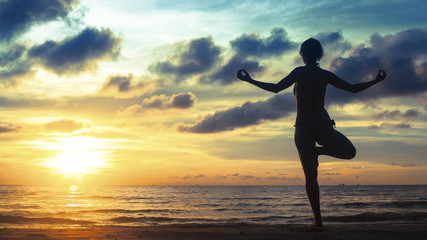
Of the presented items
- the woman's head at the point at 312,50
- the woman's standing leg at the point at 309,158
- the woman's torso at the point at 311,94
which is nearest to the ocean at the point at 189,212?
the woman's standing leg at the point at 309,158

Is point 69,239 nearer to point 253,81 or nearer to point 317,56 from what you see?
point 253,81

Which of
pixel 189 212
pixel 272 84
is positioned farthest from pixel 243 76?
pixel 189 212

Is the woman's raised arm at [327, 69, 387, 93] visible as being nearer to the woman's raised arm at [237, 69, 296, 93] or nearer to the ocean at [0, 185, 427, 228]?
the woman's raised arm at [237, 69, 296, 93]

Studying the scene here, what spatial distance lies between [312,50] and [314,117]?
42.1 inches

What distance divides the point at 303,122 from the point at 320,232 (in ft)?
5.15

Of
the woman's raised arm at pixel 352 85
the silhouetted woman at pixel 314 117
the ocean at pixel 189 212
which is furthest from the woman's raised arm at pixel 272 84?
the ocean at pixel 189 212

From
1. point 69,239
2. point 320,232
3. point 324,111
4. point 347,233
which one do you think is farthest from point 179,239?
point 324,111

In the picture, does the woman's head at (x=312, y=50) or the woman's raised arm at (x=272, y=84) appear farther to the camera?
the woman's head at (x=312, y=50)

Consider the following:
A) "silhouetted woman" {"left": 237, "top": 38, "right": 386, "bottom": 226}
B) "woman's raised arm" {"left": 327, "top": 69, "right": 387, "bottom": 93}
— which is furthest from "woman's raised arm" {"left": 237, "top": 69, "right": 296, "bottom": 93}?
"woman's raised arm" {"left": 327, "top": 69, "right": 387, "bottom": 93}

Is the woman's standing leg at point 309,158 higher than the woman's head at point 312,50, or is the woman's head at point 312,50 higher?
the woman's head at point 312,50

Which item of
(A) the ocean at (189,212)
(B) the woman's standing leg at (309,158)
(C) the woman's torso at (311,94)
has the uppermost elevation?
(C) the woman's torso at (311,94)

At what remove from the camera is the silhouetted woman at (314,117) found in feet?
16.9

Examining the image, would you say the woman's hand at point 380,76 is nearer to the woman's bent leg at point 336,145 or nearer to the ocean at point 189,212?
the woman's bent leg at point 336,145

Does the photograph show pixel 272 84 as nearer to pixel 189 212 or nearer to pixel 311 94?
pixel 311 94
